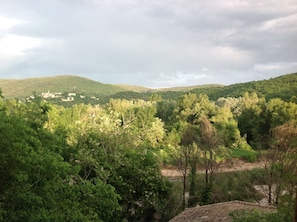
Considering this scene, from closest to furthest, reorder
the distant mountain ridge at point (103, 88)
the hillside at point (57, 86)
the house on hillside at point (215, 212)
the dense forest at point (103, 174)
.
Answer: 1. the dense forest at point (103, 174)
2. the house on hillside at point (215, 212)
3. the distant mountain ridge at point (103, 88)
4. the hillside at point (57, 86)

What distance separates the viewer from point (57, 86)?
166 metres

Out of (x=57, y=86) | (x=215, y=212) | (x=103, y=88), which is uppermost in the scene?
(x=57, y=86)

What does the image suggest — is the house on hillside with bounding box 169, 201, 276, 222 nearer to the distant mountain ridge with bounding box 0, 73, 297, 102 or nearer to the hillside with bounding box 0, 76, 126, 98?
the distant mountain ridge with bounding box 0, 73, 297, 102

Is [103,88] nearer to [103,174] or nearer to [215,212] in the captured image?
[103,174]

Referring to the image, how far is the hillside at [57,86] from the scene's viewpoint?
501 feet

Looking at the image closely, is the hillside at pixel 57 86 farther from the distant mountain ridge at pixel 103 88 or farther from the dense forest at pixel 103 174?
the dense forest at pixel 103 174

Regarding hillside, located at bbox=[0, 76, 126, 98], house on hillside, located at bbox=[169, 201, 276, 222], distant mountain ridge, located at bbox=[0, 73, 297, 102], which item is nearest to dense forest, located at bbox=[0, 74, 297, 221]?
house on hillside, located at bbox=[169, 201, 276, 222]

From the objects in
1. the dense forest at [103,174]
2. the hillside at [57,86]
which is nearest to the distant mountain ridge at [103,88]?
the hillside at [57,86]

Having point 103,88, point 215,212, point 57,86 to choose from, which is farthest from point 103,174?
point 103,88

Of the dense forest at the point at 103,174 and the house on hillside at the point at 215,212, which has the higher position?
the dense forest at the point at 103,174

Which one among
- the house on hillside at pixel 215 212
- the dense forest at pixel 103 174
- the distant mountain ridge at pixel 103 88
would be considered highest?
the distant mountain ridge at pixel 103 88

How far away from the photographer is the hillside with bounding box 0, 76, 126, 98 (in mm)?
152650

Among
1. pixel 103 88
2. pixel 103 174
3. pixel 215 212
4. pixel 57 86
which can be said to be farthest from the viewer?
pixel 103 88

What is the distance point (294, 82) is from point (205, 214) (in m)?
80.8
